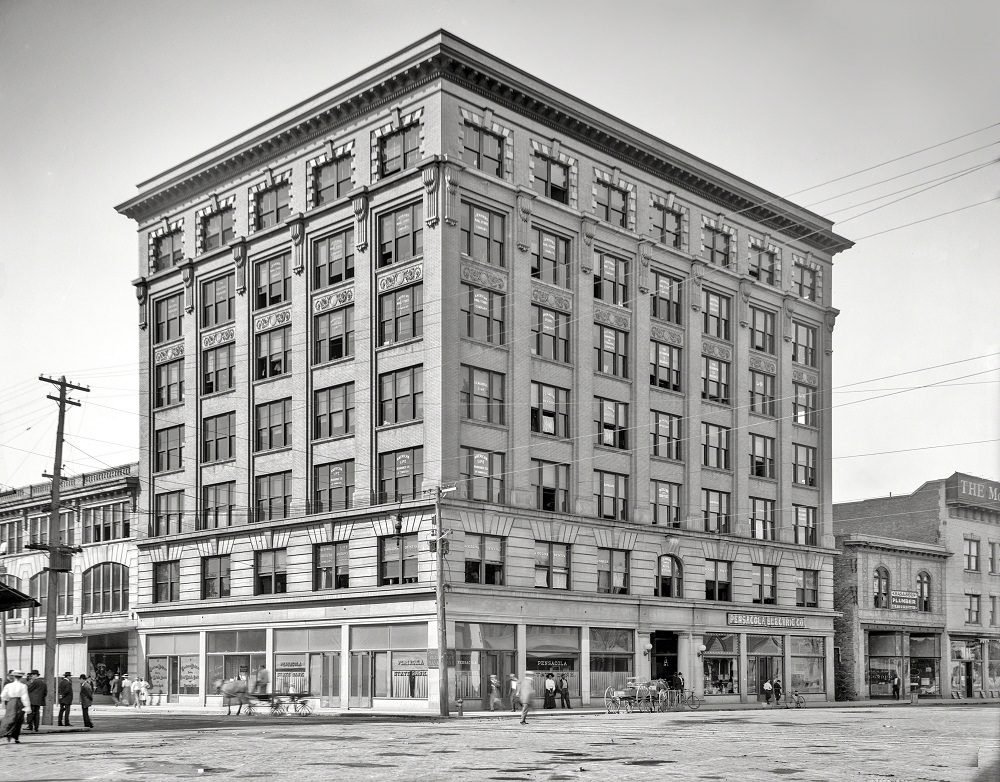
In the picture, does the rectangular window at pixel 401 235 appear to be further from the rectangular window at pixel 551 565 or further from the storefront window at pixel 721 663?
the storefront window at pixel 721 663

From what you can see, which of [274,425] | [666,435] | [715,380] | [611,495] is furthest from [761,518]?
[274,425]

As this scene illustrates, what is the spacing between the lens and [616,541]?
60.7 meters

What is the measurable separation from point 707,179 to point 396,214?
19.5 metres

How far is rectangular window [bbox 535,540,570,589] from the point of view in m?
56.7

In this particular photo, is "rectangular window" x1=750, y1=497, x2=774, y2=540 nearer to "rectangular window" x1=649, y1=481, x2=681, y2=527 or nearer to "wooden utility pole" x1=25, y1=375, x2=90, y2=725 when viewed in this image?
"rectangular window" x1=649, y1=481, x2=681, y2=527

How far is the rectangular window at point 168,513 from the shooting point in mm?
65938

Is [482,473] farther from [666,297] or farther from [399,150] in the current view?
[666,297]

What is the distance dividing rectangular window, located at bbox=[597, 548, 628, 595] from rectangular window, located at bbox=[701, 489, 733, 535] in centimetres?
729

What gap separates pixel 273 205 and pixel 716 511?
93.6 ft

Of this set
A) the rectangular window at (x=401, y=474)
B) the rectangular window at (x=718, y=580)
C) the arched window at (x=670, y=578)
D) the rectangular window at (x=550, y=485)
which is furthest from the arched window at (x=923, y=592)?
the rectangular window at (x=401, y=474)

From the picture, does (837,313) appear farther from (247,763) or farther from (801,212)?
(247,763)

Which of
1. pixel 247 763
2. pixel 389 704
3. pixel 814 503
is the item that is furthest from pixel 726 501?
pixel 247 763

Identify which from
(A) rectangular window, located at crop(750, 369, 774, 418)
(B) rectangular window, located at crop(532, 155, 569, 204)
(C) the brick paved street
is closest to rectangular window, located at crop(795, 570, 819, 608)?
(A) rectangular window, located at crop(750, 369, 774, 418)

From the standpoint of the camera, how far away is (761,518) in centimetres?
7062
